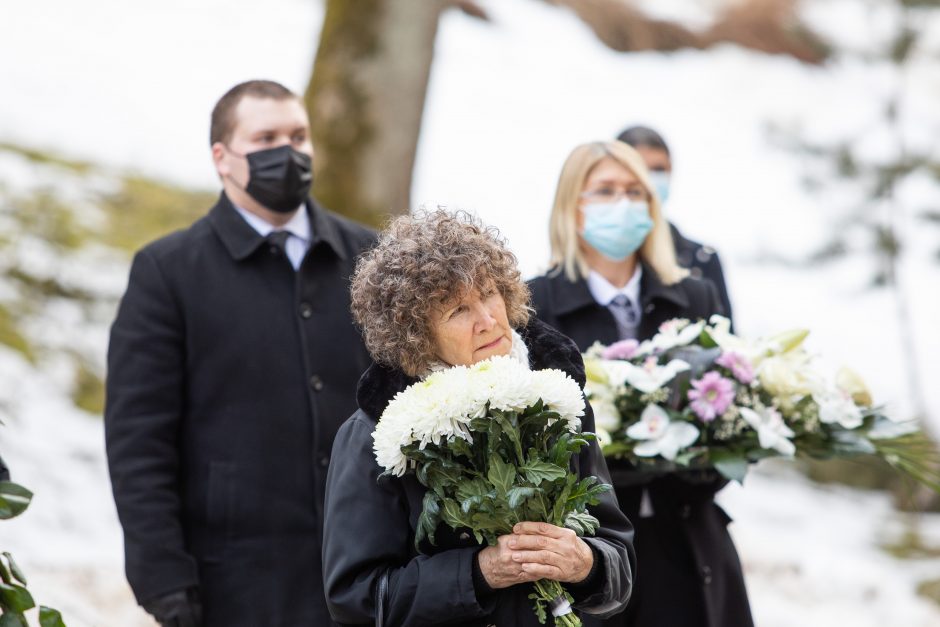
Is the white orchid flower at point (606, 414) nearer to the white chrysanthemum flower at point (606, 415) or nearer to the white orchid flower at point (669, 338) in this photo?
the white chrysanthemum flower at point (606, 415)

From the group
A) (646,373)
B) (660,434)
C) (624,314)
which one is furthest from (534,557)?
(624,314)

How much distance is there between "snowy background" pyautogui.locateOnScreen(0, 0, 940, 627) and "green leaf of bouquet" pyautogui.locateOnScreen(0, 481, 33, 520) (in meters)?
4.18

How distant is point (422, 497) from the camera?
2.62 metres

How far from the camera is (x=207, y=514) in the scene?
3.77 metres

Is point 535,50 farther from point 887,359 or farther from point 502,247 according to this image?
point 502,247

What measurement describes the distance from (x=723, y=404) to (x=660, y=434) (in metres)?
0.21

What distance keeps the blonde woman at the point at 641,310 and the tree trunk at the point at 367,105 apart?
2931 millimetres

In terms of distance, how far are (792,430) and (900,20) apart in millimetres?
7348

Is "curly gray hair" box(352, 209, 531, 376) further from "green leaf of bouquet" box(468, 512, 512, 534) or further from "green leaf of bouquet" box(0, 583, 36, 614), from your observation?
"green leaf of bouquet" box(0, 583, 36, 614)

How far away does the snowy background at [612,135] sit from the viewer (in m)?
7.36

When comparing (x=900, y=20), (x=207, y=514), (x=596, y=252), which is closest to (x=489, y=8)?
A: (x=900, y=20)

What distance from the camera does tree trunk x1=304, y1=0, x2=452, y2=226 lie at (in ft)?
23.2

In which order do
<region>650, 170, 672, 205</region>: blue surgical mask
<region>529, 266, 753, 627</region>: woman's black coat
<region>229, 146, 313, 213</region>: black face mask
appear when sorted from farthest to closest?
1. <region>650, 170, 672, 205</region>: blue surgical mask
2. <region>229, 146, 313, 213</region>: black face mask
3. <region>529, 266, 753, 627</region>: woman's black coat

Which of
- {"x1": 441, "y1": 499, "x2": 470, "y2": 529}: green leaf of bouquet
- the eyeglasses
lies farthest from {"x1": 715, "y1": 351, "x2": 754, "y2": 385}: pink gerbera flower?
{"x1": 441, "y1": 499, "x2": 470, "y2": 529}: green leaf of bouquet
